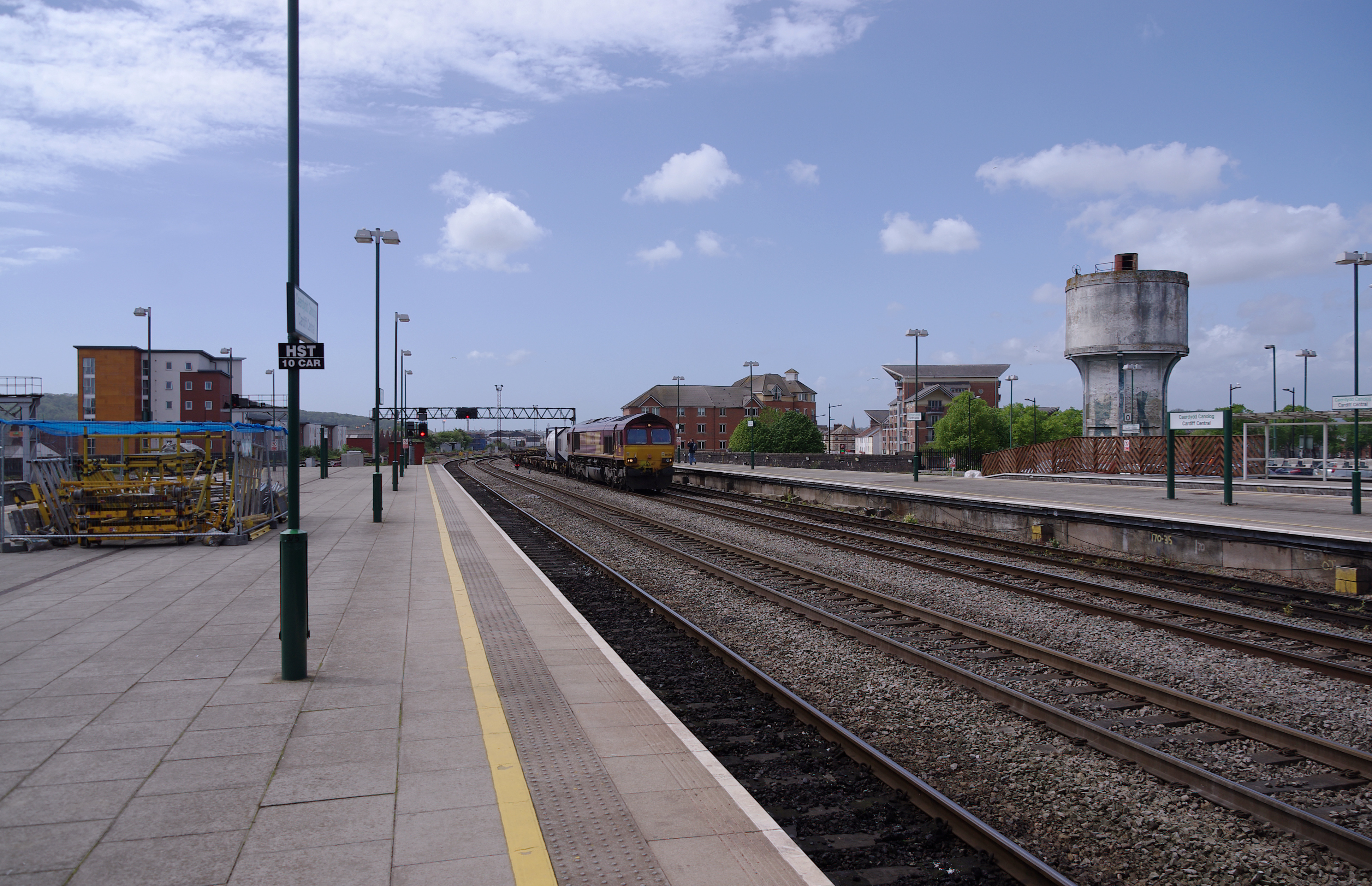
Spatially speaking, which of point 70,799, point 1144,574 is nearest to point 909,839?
point 70,799

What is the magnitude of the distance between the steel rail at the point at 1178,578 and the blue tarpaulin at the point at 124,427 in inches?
520

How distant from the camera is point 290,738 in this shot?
16.7 ft

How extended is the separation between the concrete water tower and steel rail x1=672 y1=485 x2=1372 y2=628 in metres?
28.7

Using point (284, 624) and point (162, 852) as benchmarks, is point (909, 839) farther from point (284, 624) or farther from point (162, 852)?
point (284, 624)

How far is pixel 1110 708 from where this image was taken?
249 inches

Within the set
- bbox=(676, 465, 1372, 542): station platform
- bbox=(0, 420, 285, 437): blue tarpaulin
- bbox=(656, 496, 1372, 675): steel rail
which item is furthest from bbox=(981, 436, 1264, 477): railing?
bbox=(0, 420, 285, 437): blue tarpaulin

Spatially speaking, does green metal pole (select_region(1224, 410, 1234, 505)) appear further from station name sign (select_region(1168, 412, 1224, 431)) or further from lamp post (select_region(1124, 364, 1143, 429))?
lamp post (select_region(1124, 364, 1143, 429))

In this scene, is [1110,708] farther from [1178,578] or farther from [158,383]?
[158,383]

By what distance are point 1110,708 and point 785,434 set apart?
308 feet

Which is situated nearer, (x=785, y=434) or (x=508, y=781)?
(x=508, y=781)

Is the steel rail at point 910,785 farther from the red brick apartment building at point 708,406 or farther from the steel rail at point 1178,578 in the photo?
the red brick apartment building at point 708,406

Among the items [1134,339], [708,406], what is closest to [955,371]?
[708,406]

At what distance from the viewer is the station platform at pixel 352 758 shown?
3.59 meters

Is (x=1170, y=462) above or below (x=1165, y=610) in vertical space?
above
